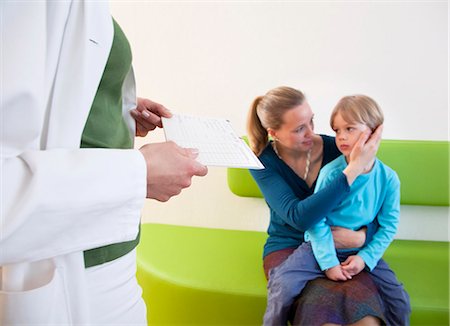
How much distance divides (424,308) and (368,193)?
0.44 m

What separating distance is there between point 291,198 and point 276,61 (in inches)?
32.8

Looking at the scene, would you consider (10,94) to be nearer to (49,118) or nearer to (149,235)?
(49,118)

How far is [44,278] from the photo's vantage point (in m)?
0.65

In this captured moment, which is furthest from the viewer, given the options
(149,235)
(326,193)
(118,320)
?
(149,235)

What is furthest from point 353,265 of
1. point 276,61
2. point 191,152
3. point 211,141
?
point 276,61

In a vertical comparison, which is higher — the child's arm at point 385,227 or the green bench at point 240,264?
the child's arm at point 385,227

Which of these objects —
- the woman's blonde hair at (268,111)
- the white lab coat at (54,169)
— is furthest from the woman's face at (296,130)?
the white lab coat at (54,169)

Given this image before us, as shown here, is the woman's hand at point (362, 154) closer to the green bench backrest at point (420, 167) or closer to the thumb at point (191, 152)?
the green bench backrest at point (420, 167)

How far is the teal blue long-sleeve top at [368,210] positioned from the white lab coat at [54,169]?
1.06 metres

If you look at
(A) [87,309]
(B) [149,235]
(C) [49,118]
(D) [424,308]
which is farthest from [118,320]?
(B) [149,235]

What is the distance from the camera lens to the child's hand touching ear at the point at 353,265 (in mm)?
1513

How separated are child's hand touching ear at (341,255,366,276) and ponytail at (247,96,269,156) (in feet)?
1.81

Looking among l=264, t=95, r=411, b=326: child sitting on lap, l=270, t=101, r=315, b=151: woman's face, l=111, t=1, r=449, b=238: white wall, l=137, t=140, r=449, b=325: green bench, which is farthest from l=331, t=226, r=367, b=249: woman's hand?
l=111, t=1, r=449, b=238: white wall

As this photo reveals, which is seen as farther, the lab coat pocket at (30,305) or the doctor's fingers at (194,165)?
the doctor's fingers at (194,165)
